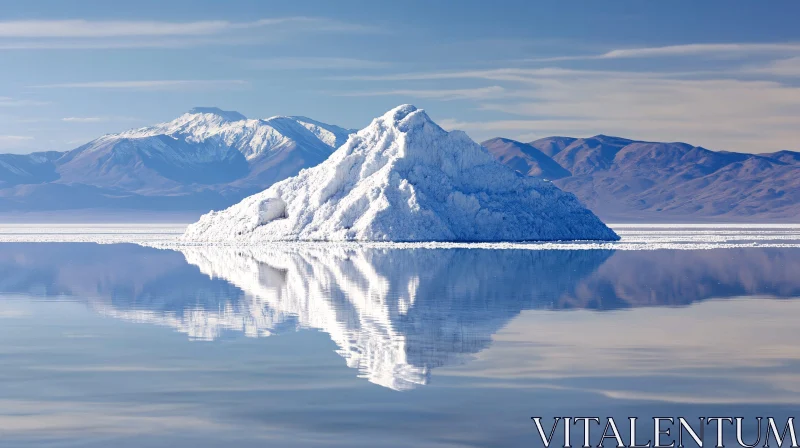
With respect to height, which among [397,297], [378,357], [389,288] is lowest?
[378,357]

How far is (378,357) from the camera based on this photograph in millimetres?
16062

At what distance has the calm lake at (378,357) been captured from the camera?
38.9 feet

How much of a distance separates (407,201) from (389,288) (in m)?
32.9

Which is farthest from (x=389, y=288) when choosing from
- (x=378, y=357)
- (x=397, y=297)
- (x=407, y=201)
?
(x=407, y=201)

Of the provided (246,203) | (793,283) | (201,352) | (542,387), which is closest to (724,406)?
(542,387)

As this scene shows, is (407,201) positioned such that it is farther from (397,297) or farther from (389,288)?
(397,297)

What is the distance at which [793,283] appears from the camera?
1224 inches

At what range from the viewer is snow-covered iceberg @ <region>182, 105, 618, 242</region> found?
2437 inches

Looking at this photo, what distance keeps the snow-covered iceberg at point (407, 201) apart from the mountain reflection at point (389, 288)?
10.9 metres

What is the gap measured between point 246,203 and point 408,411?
5927 centimetres

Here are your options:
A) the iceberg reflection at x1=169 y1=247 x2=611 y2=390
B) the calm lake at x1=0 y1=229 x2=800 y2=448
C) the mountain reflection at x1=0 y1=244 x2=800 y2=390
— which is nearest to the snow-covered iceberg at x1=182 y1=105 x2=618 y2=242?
the mountain reflection at x1=0 y1=244 x2=800 y2=390

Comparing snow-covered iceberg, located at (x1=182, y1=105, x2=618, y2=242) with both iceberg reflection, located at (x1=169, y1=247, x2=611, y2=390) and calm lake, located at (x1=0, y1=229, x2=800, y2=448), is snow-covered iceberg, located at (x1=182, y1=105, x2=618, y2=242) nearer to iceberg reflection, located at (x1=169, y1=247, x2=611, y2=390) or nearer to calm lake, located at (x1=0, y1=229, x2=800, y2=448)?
iceberg reflection, located at (x1=169, y1=247, x2=611, y2=390)

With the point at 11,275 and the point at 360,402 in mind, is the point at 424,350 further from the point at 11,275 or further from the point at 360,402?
the point at 11,275

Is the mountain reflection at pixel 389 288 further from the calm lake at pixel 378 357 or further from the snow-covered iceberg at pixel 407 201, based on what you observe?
the snow-covered iceberg at pixel 407 201
